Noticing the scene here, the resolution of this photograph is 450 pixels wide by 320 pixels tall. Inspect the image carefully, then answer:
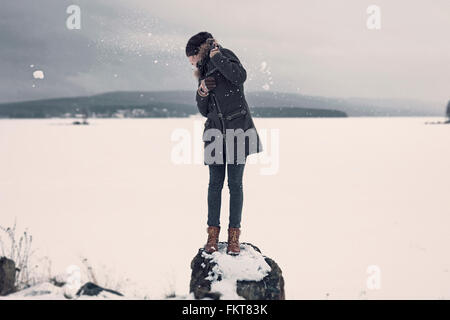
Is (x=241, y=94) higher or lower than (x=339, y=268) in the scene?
higher

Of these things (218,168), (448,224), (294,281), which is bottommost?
(294,281)

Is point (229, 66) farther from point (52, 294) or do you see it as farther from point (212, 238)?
point (52, 294)

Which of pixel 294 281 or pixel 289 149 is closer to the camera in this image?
pixel 294 281

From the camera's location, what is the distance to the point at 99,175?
17.2 meters

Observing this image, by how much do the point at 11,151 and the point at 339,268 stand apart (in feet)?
83.1

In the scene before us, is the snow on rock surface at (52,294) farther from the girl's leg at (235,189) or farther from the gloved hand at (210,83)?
the gloved hand at (210,83)

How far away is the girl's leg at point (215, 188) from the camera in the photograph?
412 cm

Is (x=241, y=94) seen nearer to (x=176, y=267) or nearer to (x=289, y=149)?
(x=176, y=267)

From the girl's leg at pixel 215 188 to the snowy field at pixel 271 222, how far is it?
1.30 metres

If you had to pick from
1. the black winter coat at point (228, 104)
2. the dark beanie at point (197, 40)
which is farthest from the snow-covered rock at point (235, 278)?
the dark beanie at point (197, 40)

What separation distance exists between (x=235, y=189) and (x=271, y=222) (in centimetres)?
600

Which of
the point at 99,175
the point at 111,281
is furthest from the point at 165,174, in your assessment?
the point at 111,281

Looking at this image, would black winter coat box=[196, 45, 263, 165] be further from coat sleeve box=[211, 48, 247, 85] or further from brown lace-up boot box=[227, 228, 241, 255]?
brown lace-up boot box=[227, 228, 241, 255]
